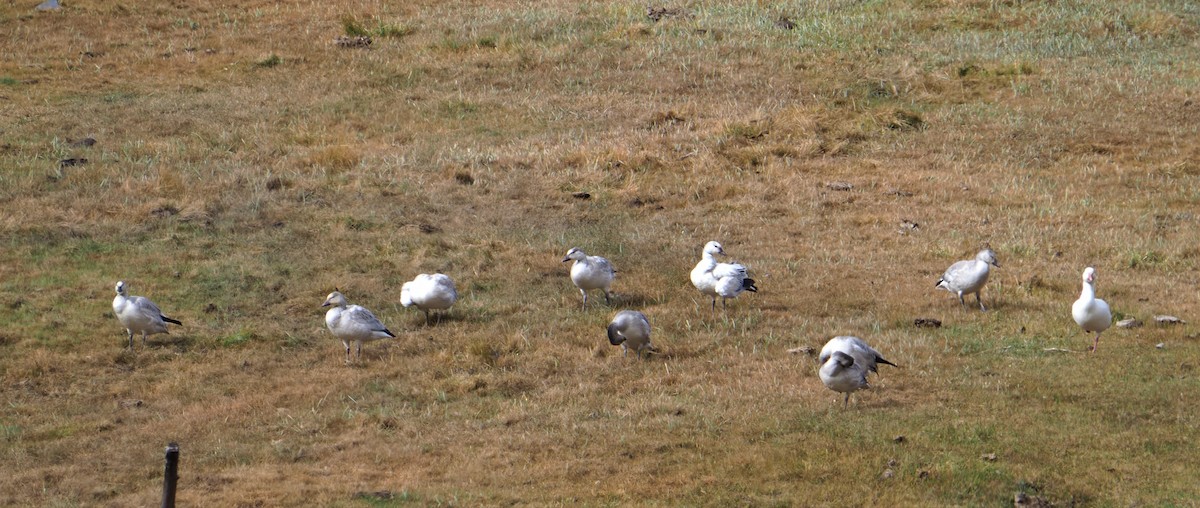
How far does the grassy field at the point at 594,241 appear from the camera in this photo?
39.8ft

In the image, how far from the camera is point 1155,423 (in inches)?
503

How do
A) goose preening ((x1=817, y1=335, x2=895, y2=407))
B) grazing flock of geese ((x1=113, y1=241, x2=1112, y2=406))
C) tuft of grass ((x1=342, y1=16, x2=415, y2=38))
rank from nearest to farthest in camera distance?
goose preening ((x1=817, y1=335, x2=895, y2=407)) → grazing flock of geese ((x1=113, y1=241, x2=1112, y2=406)) → tuft of grass ((x1=342, y1=16, x2=415, y2=38))

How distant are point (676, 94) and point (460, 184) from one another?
730 centimetres

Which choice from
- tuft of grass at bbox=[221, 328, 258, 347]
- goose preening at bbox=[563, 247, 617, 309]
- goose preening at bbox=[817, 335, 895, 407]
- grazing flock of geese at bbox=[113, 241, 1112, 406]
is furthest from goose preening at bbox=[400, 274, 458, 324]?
goose preening at bbox=[817, 335, 895, 407]

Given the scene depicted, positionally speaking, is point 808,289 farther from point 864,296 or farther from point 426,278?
point 426,278

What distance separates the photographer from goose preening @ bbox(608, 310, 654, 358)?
14.7 meters

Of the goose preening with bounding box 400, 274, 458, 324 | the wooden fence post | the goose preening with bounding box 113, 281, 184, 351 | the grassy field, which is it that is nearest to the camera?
the wooden fence post

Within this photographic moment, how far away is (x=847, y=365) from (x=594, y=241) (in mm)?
8351

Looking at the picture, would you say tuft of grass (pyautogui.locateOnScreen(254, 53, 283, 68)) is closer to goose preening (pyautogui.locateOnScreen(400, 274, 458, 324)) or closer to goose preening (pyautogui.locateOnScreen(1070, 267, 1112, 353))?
goose preening (pyautogui.locateOnScreen(400, 274, 458, 324))

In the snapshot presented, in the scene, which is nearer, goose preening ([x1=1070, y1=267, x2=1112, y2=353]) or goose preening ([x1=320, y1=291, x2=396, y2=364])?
goose preening ([x1=1070, y1=267, x2=1112, y2=353])

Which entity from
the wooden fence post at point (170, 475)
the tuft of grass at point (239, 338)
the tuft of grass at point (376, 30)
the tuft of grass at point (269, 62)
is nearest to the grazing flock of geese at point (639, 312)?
the tuft of grass at point (239, 338)

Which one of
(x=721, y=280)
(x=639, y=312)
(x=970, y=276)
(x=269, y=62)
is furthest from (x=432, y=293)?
(x=269, y=62)

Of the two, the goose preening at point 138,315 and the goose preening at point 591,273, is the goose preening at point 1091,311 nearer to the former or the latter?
the goose preening at point 591,273

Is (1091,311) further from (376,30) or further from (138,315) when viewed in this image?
(376,30)
